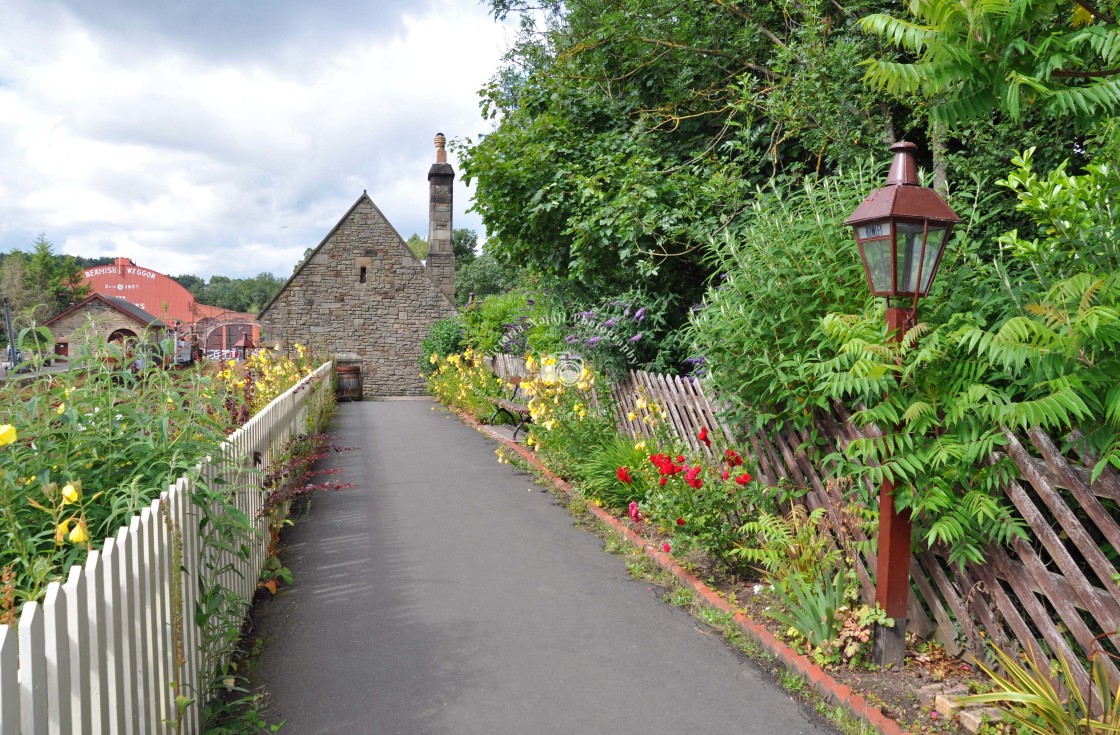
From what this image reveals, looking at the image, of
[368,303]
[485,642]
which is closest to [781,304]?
[485,642]

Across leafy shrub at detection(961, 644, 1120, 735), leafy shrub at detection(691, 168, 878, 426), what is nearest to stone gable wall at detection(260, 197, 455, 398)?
leafy shrub at detection(691, 168, 878, 426)

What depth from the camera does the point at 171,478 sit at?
320 centimetres

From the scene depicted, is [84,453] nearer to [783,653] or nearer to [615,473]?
[783,653]

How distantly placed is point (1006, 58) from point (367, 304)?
23323 mm

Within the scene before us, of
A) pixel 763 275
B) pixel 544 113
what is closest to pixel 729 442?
pixel 763 275

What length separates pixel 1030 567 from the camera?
318cm

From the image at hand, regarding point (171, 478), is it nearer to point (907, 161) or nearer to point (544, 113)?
point (907, 161)

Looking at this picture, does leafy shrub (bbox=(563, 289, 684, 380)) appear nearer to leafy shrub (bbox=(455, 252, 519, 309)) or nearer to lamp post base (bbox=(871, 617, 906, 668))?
lamp post base (bbox=(871, 617, 906, 668))

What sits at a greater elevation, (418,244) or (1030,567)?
(418,244)

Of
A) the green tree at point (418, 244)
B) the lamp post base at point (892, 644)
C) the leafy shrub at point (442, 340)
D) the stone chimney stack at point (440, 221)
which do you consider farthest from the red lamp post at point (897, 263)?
the green tree at point (418, 244)

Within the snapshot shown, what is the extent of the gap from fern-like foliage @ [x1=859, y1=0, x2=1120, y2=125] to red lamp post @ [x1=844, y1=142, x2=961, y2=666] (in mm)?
396

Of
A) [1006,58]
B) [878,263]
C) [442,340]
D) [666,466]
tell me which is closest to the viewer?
[1006,58]

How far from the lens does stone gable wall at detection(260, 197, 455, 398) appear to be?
24.2 m

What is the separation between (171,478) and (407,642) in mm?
1684
